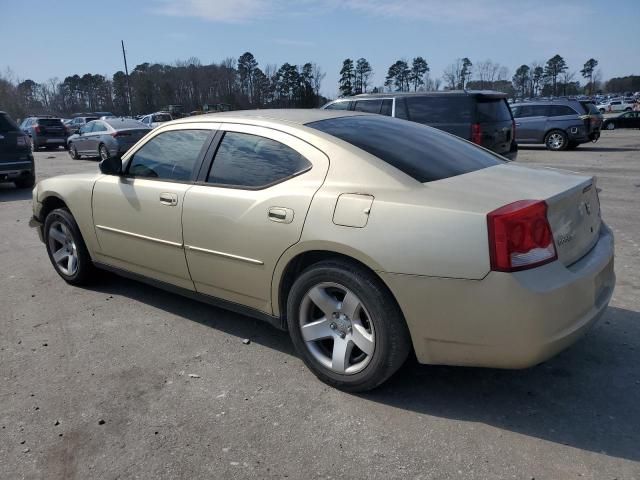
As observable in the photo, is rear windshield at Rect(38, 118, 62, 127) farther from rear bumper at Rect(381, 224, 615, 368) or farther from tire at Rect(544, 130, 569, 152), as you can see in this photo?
rear bumper at Rect(381, 224, 615, 368)

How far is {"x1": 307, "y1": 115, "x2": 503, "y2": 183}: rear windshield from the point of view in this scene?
3.12m

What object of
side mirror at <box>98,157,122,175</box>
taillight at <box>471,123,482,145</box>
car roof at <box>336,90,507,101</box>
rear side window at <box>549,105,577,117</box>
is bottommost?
rear side window at <box>549,105,577,117</box>

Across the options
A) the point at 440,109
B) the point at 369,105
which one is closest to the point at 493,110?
the point at 440,109

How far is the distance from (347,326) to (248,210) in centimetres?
95

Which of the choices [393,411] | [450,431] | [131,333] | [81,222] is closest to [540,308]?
[450,431]

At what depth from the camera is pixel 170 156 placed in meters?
4.01

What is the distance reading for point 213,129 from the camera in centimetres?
378

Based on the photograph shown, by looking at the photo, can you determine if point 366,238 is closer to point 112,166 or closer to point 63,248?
point 112,166

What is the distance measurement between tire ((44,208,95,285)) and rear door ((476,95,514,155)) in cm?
702

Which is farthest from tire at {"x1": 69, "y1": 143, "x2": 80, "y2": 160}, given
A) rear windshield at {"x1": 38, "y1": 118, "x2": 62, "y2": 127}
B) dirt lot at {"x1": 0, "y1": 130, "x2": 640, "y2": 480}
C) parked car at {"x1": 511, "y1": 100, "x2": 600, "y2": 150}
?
dirt lot at {"x1": 0, "y1": 130, "x2": 640, "y2": 480}

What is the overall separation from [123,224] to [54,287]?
1.45 meters

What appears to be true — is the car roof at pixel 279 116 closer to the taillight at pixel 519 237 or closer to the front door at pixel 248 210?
the front door at pixel 248 210

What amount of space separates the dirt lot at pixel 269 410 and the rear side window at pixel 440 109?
234 inches

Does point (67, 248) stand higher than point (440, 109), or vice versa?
point (440, 109)
